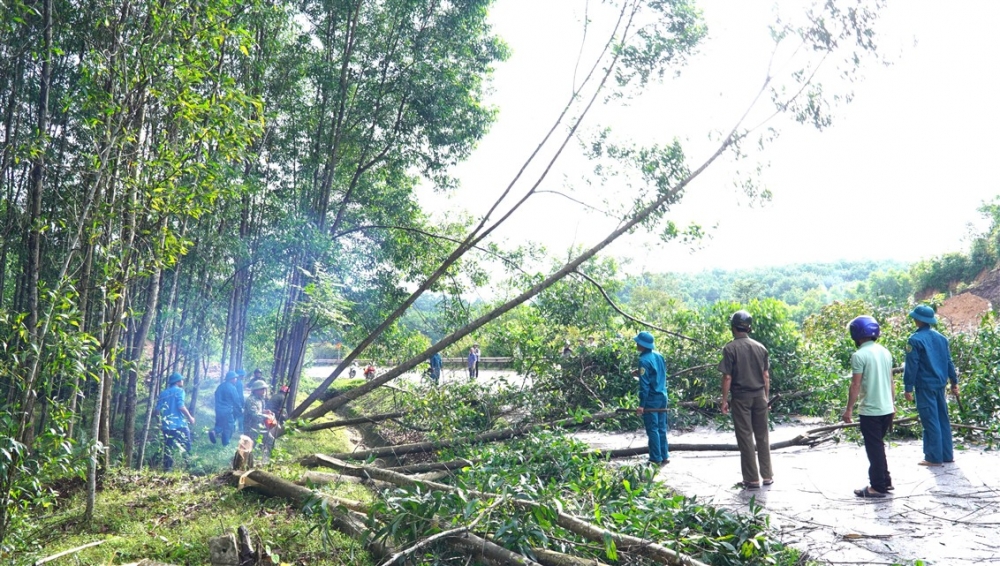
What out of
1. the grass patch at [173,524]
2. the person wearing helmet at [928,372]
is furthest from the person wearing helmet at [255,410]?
the person wearing helmet at [928,372]

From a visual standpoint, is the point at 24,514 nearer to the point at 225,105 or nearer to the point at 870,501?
the point at 225,105

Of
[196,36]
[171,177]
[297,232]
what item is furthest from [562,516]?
[297,232]

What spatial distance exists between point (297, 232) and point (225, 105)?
6.55m

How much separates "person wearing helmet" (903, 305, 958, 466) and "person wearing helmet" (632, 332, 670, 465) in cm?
224

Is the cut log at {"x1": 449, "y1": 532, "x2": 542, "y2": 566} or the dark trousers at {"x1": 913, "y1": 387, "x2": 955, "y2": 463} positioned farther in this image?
the dark trousers at {"x1": 913, "y1": 387, "x2": 955, "y2": 463}

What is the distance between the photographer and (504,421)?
379 inches

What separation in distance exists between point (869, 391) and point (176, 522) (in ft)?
19.9

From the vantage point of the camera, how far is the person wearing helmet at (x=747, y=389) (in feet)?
20.2

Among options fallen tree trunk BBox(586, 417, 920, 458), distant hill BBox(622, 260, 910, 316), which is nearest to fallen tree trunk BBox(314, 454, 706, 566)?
fallen tree trunk BBox(586, 417, 920, 458)

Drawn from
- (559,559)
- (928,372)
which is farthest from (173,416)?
(928,372)

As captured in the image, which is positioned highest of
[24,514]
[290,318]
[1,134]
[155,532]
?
[1,134]

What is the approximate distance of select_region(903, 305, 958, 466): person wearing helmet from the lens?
6.37 metres

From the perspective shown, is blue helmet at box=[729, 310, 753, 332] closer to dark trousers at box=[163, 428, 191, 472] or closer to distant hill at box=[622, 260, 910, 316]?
dark trousers at box=[163, 428, 191, 472]

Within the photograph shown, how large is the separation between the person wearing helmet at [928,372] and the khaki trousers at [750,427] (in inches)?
55.3
